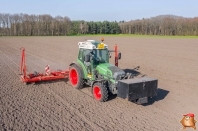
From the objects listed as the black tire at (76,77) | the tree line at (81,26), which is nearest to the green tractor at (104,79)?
the black tire at (76,77)

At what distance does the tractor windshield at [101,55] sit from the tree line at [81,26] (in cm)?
6419

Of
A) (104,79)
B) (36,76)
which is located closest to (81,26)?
(36,76)

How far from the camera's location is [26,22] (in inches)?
2881

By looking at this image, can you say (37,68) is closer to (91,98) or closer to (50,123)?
(91,98)

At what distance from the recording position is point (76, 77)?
10.6 metres

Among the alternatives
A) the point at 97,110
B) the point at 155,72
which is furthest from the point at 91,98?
the point at 155,72

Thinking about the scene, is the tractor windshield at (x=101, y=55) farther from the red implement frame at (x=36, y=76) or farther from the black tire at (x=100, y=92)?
the red implement frame at (x=36, y=76)

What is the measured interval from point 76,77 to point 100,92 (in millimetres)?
2431

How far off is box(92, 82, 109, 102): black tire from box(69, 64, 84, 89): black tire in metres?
1.32

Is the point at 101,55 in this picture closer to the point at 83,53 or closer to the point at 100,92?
the point at 83,53

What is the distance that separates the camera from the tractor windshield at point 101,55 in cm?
934

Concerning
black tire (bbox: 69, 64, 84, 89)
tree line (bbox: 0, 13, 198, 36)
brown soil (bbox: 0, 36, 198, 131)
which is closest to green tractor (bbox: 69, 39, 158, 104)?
black tire (bbox: 69, 64, 84, 89)

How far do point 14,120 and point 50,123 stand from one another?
1.04m

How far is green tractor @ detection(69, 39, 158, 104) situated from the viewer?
750 cm
